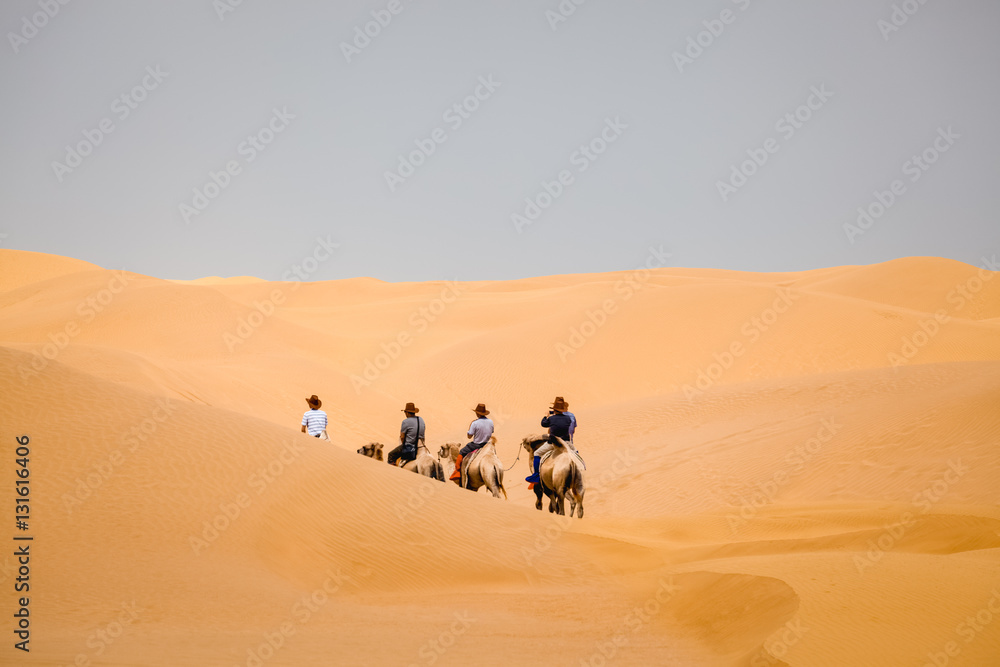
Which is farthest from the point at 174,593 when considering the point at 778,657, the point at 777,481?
the point at 777,481

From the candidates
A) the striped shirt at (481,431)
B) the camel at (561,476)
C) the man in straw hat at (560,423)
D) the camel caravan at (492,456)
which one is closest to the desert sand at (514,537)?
the camel at (561,476)

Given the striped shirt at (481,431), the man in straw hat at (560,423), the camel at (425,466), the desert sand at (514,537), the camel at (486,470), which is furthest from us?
the striped shirt at (481,431)

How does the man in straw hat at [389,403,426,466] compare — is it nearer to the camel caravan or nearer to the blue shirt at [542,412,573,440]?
the camel caravan

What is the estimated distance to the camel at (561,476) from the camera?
13469 millimetres

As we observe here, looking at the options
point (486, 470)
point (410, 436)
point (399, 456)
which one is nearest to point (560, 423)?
point (486, 470)

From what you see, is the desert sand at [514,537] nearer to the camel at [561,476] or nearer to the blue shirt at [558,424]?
the camel at [561,476]

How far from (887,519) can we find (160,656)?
11.2 metres

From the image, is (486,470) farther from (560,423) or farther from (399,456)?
(560,423)

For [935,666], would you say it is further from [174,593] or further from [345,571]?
[174,593]

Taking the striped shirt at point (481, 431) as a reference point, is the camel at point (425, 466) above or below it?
below

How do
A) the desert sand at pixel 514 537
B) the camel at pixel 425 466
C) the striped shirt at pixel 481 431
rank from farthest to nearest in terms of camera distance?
the striped shirt at pixel 481 431, the camel at pixel 425 466, the desert sand at pixel 514 537

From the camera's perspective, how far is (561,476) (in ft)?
44.5

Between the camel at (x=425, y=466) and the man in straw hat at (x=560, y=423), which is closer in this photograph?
the man in straw hat at (x=560, y=423)

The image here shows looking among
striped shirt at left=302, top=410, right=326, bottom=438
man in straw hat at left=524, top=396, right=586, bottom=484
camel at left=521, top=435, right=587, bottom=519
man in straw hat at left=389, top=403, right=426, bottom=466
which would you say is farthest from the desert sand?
striped shirt at left=302, top=410, right=326, bottom=438
